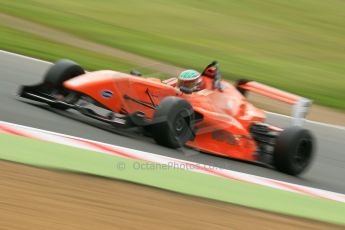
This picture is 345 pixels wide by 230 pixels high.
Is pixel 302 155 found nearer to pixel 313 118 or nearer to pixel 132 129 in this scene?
pixel 132 129

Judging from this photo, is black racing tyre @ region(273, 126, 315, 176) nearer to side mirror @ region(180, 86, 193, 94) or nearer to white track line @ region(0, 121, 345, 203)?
white track line @ region(0, 121, 345, 203)

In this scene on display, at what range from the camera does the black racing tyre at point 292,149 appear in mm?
8727

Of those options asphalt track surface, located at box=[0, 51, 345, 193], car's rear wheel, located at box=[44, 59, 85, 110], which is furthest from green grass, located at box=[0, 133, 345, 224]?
car's rear wheel, located at box=[44, 59, 85, 110]

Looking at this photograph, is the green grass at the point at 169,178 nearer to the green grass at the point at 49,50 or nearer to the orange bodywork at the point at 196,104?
the orange bodywork at the point at 196,104

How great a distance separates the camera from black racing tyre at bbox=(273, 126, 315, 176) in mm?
8727

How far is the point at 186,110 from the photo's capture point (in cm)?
814

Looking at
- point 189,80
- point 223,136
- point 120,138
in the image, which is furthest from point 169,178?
point 189,80

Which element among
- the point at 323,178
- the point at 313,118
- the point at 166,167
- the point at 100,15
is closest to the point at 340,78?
the point at 313,118

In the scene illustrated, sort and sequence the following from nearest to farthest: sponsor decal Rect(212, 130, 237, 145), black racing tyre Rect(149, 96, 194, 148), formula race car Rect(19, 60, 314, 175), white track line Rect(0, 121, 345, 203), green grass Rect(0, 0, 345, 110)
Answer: white track line Rect(0, 121, 345, 203) → black racing tyre Rect(149, 96, 194, 148) → formula race car Rect(19, 60, 314, 175) → sponsor decal Rect(212, 130, 237, 145) → green grass Rect(0, 0, 345, 110)

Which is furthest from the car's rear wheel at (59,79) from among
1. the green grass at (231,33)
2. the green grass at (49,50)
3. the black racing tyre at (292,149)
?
the green grass at (231,33)

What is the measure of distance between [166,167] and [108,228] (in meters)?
2.13

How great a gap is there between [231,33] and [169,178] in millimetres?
13806

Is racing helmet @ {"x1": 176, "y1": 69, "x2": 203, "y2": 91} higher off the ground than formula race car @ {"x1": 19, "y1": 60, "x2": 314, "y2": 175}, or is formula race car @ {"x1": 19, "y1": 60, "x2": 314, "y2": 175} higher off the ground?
racing helmet @ {"x1": 176, "y1": 69, "x2": 203, "y2": 91}

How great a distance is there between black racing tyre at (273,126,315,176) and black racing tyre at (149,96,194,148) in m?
1.19
